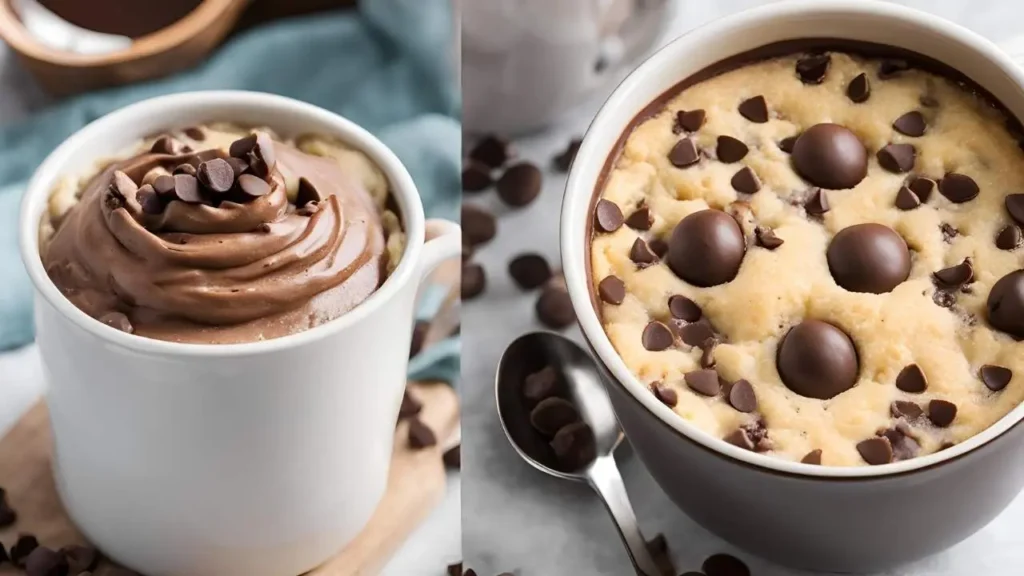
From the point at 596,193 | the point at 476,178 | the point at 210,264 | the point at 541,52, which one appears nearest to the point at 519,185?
the point at 476,178

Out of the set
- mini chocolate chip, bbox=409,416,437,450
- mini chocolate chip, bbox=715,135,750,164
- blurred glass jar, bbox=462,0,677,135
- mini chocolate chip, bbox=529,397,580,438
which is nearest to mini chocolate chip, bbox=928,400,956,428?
mini chocolate chip, bbox=715,135,750,164

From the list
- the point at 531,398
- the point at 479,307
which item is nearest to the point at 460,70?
the point at 479,307

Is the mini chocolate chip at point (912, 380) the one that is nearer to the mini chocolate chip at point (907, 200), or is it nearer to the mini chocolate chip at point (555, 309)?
the mini chocolate chip at point (907, 200)

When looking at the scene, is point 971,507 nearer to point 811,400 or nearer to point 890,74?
point 811,400

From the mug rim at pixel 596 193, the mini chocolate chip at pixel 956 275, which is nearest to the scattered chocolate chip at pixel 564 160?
the mug rim at pixel 596 193

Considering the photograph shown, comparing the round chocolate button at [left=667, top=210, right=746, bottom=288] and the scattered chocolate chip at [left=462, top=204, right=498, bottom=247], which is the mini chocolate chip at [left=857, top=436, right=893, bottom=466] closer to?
the round chocolate button at [left=667, top=210, right=746, bottom=288]
